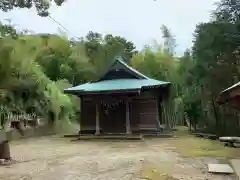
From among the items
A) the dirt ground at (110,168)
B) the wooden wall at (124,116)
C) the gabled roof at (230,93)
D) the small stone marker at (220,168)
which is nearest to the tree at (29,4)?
the dirt ground at (110,168)

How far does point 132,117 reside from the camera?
15.6 metres

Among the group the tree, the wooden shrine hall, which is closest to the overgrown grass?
the wooden shrine hall

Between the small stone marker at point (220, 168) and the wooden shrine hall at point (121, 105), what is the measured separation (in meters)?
7.98

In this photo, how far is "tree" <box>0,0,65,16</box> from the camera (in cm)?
570

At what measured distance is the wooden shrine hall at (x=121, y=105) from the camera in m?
14.8

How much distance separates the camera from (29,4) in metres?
5.82

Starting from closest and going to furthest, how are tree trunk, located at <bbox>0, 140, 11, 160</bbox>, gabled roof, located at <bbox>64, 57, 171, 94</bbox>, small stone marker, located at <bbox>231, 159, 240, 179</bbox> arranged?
small stone marker, located at <bbox>231, 159, 240, 179</bbox>
tree trunk, located at <bbox>0, 140, 11, 160</bbox>
gabled roof, located at <bbox>64, 57, 171, 94</bbox>

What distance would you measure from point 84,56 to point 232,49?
1451 cm

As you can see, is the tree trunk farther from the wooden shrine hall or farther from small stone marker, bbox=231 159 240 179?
the wooden shrine hall

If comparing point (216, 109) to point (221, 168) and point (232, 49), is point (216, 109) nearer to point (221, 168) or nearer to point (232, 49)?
point (232, 49)

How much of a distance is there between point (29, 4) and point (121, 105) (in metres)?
10.3

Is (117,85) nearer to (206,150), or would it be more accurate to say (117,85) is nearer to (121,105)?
(121,105)

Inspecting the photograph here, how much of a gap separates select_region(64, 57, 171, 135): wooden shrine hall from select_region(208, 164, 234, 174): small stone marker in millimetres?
7976

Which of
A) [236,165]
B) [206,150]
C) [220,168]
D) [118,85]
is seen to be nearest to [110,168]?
[220,168]
